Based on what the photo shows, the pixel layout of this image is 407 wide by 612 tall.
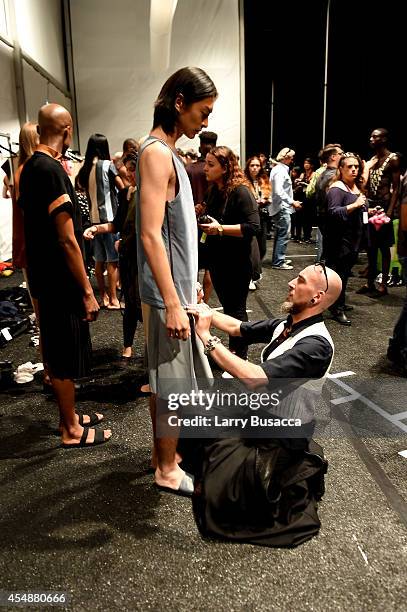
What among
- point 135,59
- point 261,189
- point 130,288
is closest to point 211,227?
point 130,288

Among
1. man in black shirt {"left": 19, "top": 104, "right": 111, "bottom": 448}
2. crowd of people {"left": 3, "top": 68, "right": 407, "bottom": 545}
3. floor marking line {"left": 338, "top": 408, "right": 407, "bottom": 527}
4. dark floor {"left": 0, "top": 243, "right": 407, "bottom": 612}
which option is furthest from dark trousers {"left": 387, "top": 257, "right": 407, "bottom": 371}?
man in black shirt {"left": 19, "top": 104, "right": 111, "bottom": 448}

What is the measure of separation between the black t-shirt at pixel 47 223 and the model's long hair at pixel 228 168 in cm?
98

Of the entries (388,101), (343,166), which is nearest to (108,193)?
(343,166)

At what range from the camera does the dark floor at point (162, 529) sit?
1.37 meters

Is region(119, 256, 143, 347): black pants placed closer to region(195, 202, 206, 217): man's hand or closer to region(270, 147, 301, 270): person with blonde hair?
region(195, 202, 206, 217): man's hand

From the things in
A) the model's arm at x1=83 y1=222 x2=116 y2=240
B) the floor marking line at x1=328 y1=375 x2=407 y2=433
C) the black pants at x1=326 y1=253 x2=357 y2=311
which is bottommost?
the floor marking line at x1=328 y1=375 x2=407 y2=433

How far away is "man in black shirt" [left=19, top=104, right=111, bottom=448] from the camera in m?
1.84

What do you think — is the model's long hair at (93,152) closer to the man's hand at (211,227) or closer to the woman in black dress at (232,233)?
the woman in black dress at (232,233)

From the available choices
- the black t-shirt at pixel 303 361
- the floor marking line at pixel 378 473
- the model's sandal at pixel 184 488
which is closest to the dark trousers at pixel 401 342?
the floor marking line at pixel 378 473

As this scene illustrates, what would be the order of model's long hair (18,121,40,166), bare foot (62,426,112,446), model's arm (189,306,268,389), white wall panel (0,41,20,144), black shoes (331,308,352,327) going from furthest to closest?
white wall panel (0,41,20,144) < black shoes (331,308,352,327) < model's long hair (18,121,40,166) < bare foot (62,426,112,446) < model's arm (189,306,268,389)

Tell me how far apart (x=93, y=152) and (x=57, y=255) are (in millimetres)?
2380

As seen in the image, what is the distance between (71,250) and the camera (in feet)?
6.18

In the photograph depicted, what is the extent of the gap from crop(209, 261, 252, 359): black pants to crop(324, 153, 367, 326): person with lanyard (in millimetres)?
1357

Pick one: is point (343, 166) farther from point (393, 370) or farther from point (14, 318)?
point (14, 318)
